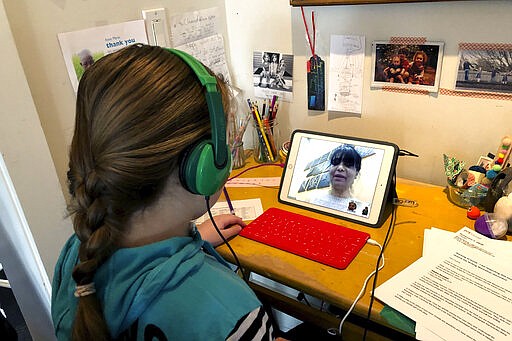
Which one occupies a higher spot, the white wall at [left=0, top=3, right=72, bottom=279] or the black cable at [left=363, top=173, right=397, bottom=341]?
the white wall at [left=0, top=3, right=72, bottom=279]

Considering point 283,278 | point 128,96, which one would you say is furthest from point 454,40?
point 128,96

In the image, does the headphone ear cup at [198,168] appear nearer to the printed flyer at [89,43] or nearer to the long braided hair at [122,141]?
the long braided hair at [122,141]

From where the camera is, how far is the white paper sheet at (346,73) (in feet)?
3.83

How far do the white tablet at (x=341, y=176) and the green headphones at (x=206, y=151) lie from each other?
1.71 ft

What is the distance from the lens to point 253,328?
0.60 m

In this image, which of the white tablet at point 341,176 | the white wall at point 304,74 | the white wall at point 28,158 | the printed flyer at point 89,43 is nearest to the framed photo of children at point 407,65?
the white wall at point 304,74

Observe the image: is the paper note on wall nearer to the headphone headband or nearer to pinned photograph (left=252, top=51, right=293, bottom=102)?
pinned photograph (left=252, top=51, right=293, bottom=102)

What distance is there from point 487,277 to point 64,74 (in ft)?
3.42

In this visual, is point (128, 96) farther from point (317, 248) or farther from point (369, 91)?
point (369, 91)

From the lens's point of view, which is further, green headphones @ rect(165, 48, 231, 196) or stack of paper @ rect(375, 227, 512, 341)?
stack of paper @ rect(375, 227, 512, 341)

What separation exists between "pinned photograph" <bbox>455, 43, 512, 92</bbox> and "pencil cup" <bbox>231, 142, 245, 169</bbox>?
663 millimetres

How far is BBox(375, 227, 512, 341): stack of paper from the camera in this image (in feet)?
2.24

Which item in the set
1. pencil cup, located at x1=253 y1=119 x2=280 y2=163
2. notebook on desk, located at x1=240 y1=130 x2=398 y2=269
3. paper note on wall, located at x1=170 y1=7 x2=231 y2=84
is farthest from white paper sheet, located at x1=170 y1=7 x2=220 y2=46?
notebook on desk, located at x1=240 y1=130 x2=398 y2=269

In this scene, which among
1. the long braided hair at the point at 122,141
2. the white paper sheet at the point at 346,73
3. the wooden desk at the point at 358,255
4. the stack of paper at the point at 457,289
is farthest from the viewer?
the white paper sheet at the point at 346,73
